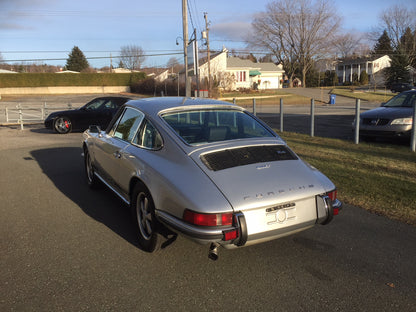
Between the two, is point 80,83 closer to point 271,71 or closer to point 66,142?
point 271,71

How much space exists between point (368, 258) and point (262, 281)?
121 centimetres

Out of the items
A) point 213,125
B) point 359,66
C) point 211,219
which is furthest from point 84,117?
point 359,66

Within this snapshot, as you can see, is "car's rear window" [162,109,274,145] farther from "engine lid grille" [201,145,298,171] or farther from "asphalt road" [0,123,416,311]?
"asphalt road" [0,123,416,311]

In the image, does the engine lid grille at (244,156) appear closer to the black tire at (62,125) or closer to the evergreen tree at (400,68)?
the black tire at (62,125)

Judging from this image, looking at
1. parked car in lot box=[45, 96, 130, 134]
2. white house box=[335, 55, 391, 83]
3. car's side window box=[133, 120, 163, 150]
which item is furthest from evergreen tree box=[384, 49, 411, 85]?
→ car's side window box=[133, 120, 163, 150]

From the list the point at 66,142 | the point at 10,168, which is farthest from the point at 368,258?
the point at 66,142

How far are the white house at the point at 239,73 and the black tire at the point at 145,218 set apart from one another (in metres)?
42.3

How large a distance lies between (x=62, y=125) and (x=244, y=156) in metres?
13.2

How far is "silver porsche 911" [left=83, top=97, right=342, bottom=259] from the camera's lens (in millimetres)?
3121

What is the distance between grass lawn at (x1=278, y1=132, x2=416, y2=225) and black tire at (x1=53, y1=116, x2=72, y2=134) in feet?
30.6

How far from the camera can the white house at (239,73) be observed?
164ft

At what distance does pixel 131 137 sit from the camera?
456cm

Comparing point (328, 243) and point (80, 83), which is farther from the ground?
point (80, 83)

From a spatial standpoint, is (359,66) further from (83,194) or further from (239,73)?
(83,194)
